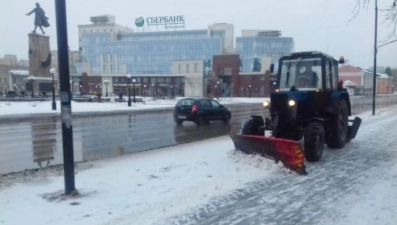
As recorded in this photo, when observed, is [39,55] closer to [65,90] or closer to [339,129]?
[339,129]

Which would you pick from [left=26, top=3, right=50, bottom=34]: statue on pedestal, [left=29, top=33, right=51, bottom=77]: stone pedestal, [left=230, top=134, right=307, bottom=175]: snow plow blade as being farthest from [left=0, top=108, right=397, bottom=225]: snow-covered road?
[left=26, top=3, right=50, bottom=34]: statue on pedestal

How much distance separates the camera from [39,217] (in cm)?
553

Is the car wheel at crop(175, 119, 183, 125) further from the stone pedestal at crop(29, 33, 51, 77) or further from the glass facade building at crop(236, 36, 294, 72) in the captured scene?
the glass facade building at crop(236, 36, 294, 72)

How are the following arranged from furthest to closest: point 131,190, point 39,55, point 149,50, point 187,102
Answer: point 149,50 → point 39,55 → point 187,102 → point 131,190

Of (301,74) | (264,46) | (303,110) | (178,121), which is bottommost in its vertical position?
(178,121)

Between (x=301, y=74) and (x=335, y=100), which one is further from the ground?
(x=301, y=74)

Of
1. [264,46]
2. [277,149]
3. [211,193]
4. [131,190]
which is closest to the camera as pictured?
[211,193]

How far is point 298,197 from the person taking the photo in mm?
6527

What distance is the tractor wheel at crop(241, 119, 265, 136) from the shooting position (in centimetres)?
1060

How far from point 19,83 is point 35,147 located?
117m

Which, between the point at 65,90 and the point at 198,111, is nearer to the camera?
the point at 65,90

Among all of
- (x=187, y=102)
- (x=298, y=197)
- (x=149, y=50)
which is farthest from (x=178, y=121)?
(x=149, y=50)

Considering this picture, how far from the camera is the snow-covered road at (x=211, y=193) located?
5.55m

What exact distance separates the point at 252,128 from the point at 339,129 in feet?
8.84
